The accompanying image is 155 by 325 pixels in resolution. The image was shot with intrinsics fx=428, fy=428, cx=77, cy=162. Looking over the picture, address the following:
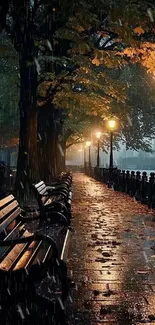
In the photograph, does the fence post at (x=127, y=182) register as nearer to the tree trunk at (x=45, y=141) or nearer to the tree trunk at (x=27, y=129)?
the tree trunk at (x=45, y=141)

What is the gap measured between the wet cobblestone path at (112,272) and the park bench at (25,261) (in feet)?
1.40

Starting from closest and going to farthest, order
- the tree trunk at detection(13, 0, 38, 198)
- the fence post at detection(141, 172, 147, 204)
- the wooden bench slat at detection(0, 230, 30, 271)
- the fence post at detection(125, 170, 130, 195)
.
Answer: the wooden bench slat at detection(0, 230, 30, 271) < the tree trunk at detection(13, 0, 38, 198) < the fence post at detection(141, 172, 147, 204) < the fence post at detection(125, 170, 130, 195)

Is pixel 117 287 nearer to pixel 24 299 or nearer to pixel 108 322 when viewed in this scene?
pixel 108 322

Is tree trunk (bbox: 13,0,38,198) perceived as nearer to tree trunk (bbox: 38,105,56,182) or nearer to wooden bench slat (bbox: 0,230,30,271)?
tree trunk (bbox: 38,105,56,182)

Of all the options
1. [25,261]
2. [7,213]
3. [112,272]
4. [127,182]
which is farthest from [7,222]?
[127,182]

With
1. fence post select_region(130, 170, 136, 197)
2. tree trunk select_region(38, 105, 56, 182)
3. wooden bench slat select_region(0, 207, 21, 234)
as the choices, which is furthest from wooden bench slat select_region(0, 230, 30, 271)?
tree trunk select_region(38, 105, 56, 182)

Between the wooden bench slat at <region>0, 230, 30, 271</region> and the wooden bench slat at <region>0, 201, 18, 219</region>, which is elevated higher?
the wooden bench slat at <region>0, 201, 18, 219</region>

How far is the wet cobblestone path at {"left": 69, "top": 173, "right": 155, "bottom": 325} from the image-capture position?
3881 millimetres

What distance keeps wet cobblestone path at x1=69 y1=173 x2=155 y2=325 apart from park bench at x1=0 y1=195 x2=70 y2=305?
1.40 ft

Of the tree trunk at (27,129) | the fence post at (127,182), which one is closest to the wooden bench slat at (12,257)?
the tree trunk at (27,129)

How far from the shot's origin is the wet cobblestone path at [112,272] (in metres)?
3.88

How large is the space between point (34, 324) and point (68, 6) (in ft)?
18.5

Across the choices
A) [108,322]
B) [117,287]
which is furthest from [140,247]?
[108,322]

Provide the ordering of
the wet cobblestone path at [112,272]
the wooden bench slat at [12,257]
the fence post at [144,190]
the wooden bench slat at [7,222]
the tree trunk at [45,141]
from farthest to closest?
the tree trunk at [45,141] → the fence post at [144,190] → the wooden bench slat at [7,222] → the wet cobblestone path at [112,272] → the wooden bench slat at [12,257]
